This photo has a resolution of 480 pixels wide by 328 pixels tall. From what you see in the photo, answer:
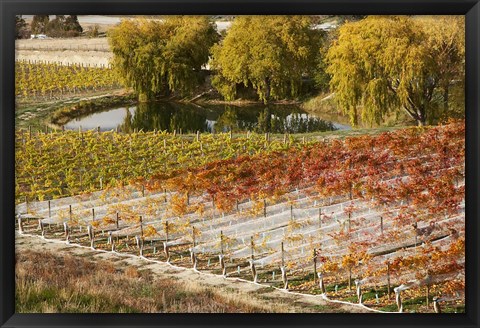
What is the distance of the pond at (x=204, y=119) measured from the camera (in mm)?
6301

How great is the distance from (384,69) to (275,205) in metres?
1.44

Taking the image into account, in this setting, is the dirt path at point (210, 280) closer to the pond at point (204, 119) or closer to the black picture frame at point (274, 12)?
the black picture frame at point (274, 12)

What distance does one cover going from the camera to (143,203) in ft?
20.0

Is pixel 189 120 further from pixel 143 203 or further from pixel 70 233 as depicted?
pixel 70 233

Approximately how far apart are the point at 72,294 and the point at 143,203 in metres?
0.91

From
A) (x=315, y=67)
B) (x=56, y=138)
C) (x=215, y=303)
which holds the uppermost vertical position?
(x=315, y=67)

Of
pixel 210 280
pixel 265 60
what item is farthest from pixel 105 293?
pixel 265 60

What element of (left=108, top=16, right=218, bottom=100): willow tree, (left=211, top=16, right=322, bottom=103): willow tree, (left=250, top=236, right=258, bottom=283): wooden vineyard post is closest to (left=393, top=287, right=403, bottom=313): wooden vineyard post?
(left=250, top=236, right=258, bottom=283): wooden vineyard post

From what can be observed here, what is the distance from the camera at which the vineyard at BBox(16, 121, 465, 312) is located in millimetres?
5777

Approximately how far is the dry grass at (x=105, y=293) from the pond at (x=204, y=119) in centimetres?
124

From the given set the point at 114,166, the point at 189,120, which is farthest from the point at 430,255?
the point at 114,166

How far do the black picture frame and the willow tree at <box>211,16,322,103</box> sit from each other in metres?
0.47

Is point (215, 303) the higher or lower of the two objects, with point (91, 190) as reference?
lower

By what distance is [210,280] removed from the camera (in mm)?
5836
